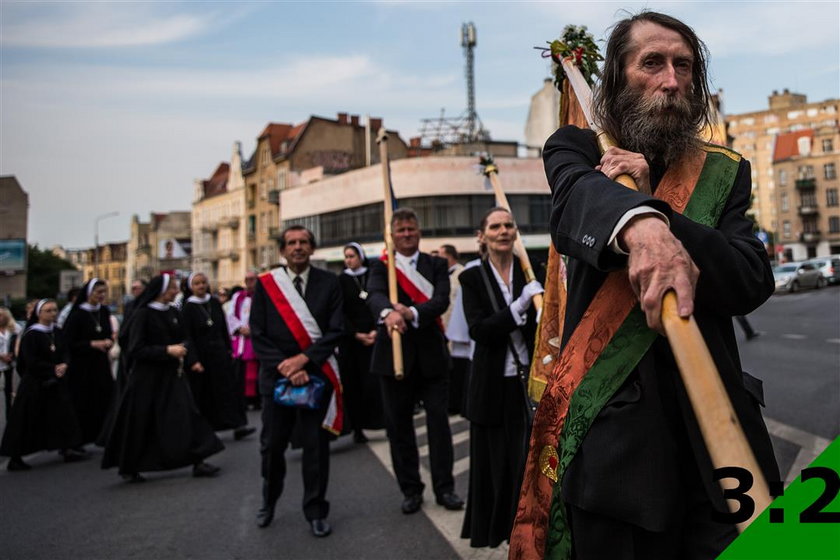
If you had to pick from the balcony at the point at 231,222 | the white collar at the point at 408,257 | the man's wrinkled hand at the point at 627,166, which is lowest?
the white collar at the point at 408,257

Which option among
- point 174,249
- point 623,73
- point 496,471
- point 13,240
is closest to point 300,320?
point 496,471

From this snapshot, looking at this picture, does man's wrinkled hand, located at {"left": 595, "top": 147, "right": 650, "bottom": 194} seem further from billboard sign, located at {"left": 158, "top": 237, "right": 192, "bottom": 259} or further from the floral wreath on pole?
billboard sign, located at {"left": 158, "top": 237, "right": 192, "bottom": 259}

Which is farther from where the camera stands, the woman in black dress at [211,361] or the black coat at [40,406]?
the woman in black dress at [211,361]

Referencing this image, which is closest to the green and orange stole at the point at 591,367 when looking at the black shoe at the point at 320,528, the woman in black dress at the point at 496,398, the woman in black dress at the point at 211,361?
the woman in black dress at the point at 496,398

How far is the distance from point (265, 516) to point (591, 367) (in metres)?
4.18

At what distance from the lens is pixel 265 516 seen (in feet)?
17.7

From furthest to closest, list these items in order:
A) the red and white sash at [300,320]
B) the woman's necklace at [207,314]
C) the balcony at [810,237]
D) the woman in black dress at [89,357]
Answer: the balcony at [810,237], the woman's necklace at [207,314], the woman in black dress at [89,357], the red and white sash at [300,320]

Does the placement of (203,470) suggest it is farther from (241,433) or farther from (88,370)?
(88,370)

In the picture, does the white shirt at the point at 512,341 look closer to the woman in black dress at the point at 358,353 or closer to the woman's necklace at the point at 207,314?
the woman in black dress at the point at 358,353

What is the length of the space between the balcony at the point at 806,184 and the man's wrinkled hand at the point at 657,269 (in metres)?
97.0

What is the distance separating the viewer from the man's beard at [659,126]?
1886mm

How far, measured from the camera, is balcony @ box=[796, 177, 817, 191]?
8656 cm

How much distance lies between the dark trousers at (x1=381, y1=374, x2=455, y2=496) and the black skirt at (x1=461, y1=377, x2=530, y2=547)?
109cm

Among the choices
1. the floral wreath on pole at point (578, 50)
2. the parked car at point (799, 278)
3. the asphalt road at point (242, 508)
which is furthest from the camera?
the parked car at point (799, 278)
